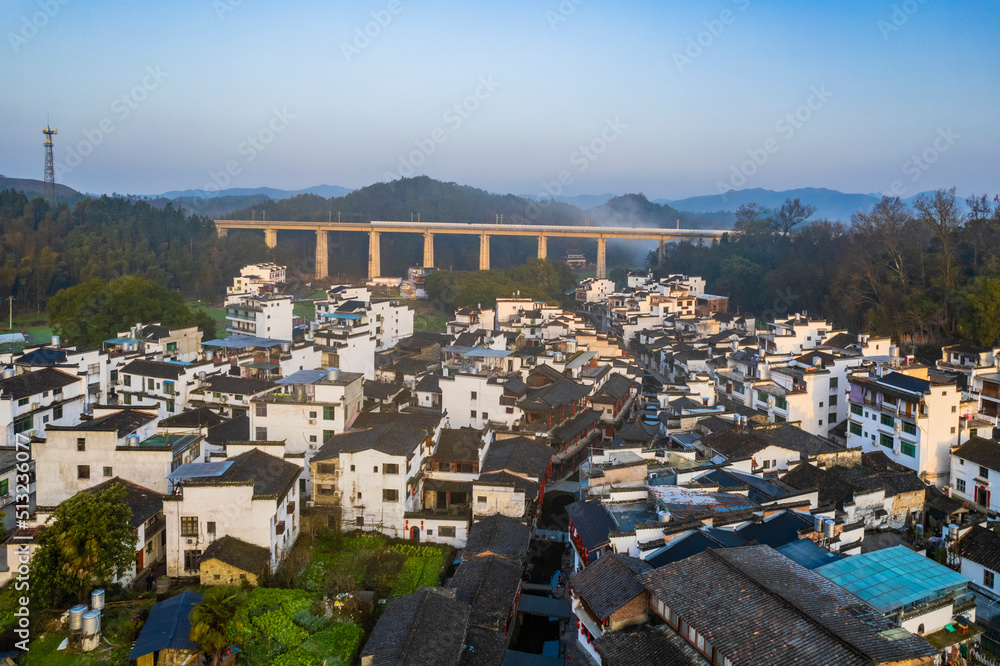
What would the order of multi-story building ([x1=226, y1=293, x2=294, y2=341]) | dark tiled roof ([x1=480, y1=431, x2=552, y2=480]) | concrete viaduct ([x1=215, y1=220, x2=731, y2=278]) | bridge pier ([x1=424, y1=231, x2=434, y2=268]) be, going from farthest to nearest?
bridge pier ([x1=424, y1=231, x2=434, y2=268]) → concrete viaduct ([x1=215, y1=220, x2=731, y2=278]) → multi-story building ([x1=226, y1=293, x2=294, y2=341]) → dark tiled roof ([x1=480, y1=431, x2=552, y2=480])

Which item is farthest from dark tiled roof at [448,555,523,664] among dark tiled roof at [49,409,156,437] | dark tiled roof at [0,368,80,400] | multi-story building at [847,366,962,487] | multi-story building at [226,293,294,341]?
multi-story building at [226,293,294,341]

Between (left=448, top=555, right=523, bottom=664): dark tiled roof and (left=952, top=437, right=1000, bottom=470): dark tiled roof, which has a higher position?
(left=952, top=437, right=1000, bottom=470): dark tiled roof

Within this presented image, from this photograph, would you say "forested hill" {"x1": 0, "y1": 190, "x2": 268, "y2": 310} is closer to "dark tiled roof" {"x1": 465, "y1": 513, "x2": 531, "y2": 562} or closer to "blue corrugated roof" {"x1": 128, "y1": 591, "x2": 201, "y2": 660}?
"blue corrugated roof" {"x1": 128, "y1": 591, "x2": 201, "y2": 660}

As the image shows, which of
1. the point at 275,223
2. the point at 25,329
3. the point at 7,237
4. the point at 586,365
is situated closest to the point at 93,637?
the point at 586,365

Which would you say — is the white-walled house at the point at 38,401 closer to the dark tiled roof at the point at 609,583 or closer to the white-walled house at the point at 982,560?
the dark tiled roof at the point at 609,583

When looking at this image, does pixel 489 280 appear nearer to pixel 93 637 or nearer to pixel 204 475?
pixel 204 475

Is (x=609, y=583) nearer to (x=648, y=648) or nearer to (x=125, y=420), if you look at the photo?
(x=648, y=648)
